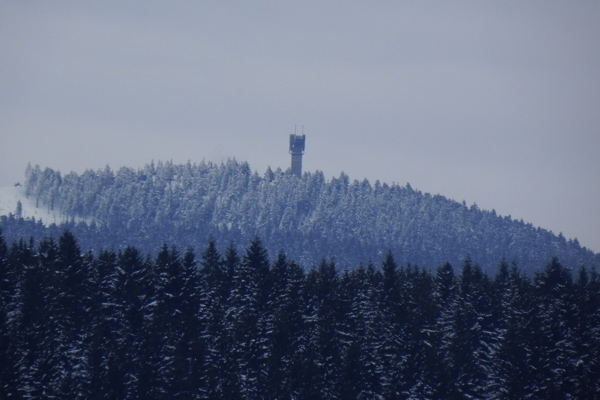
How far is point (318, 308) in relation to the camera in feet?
255

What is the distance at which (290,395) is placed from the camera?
70.4 metres

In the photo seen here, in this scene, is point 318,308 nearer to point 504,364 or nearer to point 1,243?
point 504,364

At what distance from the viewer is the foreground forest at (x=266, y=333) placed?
6794 centimetres

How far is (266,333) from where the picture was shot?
73.9 m

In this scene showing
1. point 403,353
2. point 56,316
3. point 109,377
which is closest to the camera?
point 109,377

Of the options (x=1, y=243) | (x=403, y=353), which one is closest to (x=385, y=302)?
(x=403, y=353)

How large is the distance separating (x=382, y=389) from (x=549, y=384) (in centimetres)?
1153

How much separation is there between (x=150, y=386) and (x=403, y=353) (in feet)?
58.1

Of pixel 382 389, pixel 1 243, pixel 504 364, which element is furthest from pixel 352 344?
pixel 1 243

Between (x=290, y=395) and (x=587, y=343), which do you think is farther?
(x=587, y=343)

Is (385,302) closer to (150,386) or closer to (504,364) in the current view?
(504,364)

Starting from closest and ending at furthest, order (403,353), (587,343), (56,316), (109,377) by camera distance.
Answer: (109,377) < (56,316) < (403,353) < (587,343)

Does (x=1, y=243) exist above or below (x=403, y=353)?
above

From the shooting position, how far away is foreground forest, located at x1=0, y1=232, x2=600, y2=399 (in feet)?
223
